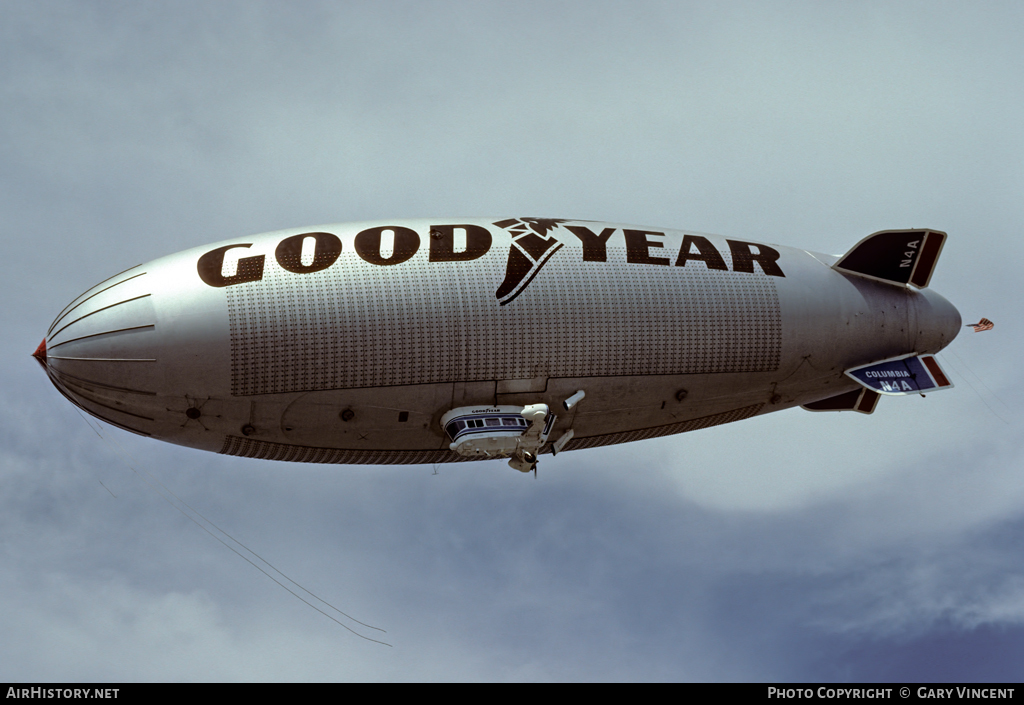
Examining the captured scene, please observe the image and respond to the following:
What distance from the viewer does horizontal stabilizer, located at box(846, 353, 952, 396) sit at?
5994cm

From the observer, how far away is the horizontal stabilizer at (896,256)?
202 feet

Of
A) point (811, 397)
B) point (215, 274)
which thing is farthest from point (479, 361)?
point (811, 397)

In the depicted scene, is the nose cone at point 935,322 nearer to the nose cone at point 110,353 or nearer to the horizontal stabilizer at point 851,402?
the horizontal stabilizer at point 851,402

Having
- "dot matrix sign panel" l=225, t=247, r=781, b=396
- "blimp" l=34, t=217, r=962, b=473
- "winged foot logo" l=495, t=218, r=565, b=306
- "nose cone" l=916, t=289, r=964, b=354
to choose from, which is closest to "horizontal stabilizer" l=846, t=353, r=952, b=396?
"blimp" l=34, t=217, r=962, b=473

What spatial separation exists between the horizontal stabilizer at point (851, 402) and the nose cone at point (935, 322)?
11.0 feet

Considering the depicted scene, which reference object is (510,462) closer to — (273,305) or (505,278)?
(505,278)

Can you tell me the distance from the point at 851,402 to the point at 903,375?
3040 millimetres

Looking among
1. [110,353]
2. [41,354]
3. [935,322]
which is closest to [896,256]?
[935,322]

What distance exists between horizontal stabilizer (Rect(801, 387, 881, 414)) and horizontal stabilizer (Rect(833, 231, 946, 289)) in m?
5.76

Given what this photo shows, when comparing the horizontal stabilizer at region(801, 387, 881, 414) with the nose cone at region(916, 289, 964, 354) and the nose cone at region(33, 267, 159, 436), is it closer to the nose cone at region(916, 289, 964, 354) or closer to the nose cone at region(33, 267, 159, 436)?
the nose cone at region(916, 289, 964, 354)

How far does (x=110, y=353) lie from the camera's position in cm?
5041

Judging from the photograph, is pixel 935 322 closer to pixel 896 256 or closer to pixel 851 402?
pixel 896 256

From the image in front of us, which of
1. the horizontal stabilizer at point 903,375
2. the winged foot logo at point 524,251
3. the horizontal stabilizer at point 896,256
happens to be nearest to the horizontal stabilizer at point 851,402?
the horizontal stabilizer at point 903,375

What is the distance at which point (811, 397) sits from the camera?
6128 centimetres
